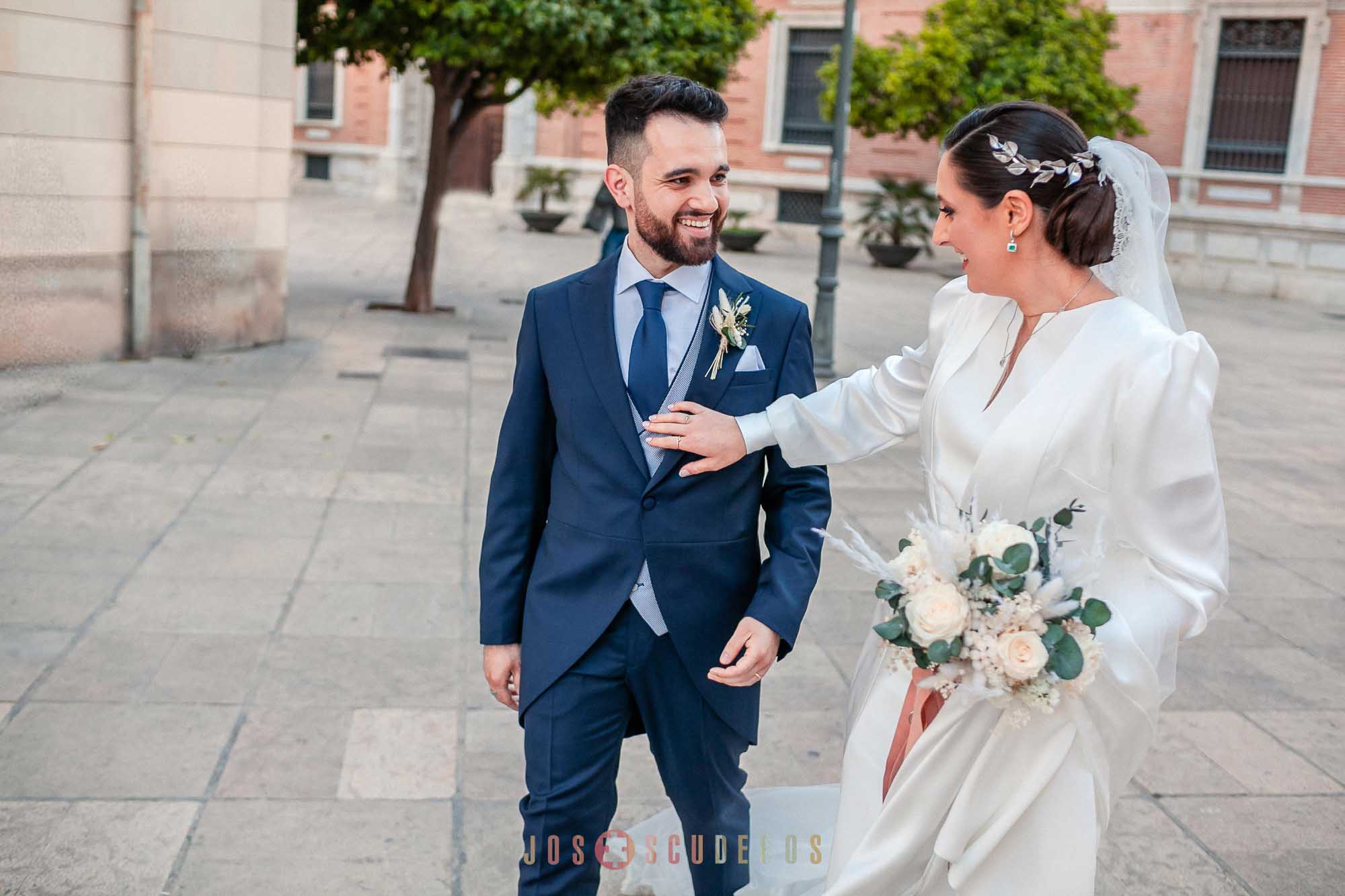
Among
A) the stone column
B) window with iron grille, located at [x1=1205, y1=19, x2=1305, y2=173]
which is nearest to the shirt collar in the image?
window with iron grille, located at [x1=1205, y1=19, x2=1305, y2=173]

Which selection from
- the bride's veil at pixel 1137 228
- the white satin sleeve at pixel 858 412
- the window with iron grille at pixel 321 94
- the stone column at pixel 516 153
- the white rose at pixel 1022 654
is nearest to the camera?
the white rose at pixel 1022 654

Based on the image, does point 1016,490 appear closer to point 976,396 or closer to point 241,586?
point 976,396

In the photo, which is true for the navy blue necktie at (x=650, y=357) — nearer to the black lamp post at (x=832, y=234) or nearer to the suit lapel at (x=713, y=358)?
the suit lapel at (x=713, y=358)

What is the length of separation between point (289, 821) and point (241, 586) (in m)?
2.28

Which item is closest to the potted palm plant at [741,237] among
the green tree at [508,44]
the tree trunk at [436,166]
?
the green tree at [508,44]

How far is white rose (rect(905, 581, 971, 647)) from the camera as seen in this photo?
2.40 meters

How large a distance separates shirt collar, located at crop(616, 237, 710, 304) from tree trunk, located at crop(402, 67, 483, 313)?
12111 mm

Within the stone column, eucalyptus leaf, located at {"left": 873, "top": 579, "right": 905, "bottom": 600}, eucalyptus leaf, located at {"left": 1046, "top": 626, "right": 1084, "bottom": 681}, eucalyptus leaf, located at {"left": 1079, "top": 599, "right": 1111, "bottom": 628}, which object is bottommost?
eucalyptus leaf, located at {"left": 1046, "top": 626, "right": 1084, "bottom": 681}

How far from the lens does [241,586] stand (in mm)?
6109

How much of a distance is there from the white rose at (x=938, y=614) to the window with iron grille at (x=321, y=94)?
3988 centimetres

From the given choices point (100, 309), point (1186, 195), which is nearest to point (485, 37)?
point (100, 309)

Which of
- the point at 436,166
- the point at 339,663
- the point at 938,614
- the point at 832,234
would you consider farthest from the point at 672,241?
the point at 436,166

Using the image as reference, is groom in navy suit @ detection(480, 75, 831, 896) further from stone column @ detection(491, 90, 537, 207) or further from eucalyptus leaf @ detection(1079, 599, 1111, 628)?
stone column @ detection(491, 90, 537, 207)

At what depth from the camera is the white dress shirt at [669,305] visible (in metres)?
2.95
